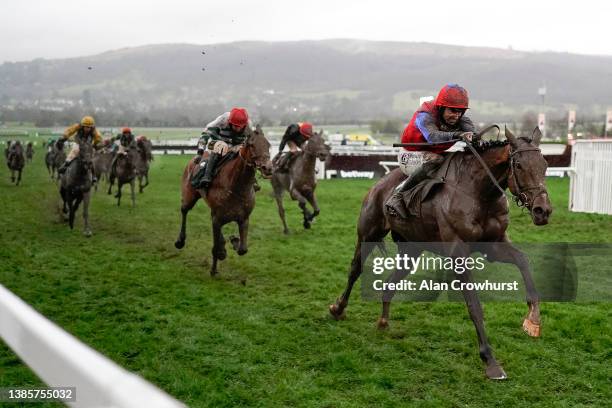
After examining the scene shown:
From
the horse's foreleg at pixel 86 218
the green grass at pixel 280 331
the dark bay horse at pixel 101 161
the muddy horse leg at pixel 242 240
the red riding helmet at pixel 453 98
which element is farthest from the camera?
the dark bay horse at pixel 101 161

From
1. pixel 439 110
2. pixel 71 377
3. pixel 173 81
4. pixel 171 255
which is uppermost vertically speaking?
pixel 173 81

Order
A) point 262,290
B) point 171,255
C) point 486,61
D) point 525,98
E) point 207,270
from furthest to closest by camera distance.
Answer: point 486,61
point 525,98
point 171,255
point 207,270
point 262,290

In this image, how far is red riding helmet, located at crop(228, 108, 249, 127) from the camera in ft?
31.0

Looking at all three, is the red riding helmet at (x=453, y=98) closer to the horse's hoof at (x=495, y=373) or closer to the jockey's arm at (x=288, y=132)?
the horse's hoof at (x=495, y=373)

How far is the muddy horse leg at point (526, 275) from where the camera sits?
16.8ft

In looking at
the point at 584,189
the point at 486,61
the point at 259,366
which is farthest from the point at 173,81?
the point at 259,366

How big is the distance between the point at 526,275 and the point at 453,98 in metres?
1.69

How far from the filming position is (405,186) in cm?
607

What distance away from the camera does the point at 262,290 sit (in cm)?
855

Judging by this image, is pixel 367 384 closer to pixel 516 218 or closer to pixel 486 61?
pixel 516 218

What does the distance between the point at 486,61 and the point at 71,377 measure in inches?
5969

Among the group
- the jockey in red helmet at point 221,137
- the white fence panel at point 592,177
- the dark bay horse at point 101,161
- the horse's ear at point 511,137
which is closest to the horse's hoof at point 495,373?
the horse's ear at point 511,137

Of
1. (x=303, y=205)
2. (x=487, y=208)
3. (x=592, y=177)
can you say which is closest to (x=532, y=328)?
(x=487, y=208)

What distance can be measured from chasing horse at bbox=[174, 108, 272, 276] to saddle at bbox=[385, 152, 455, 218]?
10.9 ft
